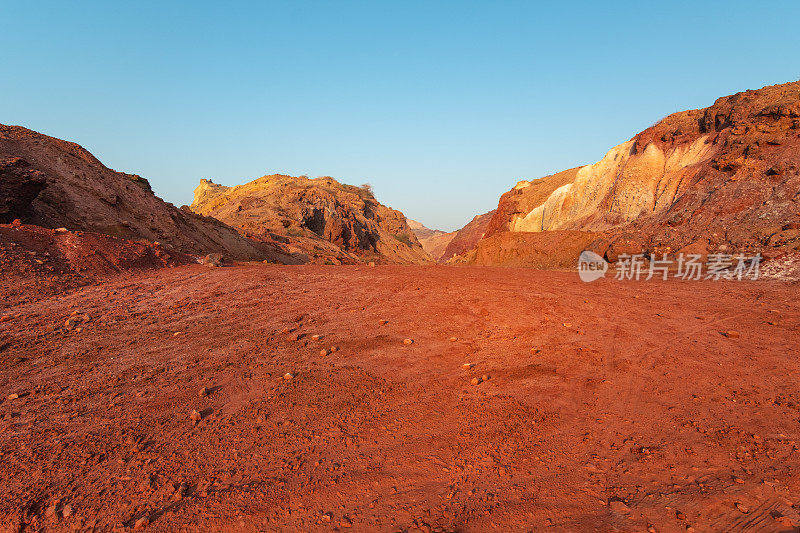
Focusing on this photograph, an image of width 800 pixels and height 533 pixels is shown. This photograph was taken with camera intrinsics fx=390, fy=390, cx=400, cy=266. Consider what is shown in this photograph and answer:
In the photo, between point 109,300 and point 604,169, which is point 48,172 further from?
point 604,169

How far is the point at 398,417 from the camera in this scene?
11.5ft

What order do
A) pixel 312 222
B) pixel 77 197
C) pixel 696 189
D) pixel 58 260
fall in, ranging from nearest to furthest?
pixel 58 260 < pixel 77 197 < pixel 696 189 < pixel 312 222

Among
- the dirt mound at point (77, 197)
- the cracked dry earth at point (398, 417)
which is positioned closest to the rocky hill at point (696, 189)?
the cracked dry earth at point (398, 417)

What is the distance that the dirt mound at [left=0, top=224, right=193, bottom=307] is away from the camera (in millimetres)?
6754

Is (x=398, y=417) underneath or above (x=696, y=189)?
underneath

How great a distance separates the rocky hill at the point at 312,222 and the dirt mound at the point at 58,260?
12.7 meters

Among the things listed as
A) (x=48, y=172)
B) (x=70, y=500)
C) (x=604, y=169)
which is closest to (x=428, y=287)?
(x=70, y=500)

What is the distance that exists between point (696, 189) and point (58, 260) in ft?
72.7

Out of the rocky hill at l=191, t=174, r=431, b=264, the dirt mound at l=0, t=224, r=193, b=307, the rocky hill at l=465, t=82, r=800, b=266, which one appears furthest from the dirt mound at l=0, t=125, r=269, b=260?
the rocky hill at l=465, t=82, r=800, b=266

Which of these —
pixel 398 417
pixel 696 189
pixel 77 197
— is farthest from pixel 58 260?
pixel 696 189

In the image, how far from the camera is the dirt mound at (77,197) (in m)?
10.0

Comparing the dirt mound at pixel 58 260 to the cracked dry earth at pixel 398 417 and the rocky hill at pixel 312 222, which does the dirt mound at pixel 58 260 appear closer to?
the cracked dry earth at pixel 398 417

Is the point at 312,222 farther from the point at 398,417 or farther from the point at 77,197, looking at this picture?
the point at 398,417

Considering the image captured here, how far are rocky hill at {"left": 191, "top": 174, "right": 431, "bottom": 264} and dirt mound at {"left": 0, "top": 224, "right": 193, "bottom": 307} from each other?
12.7m
